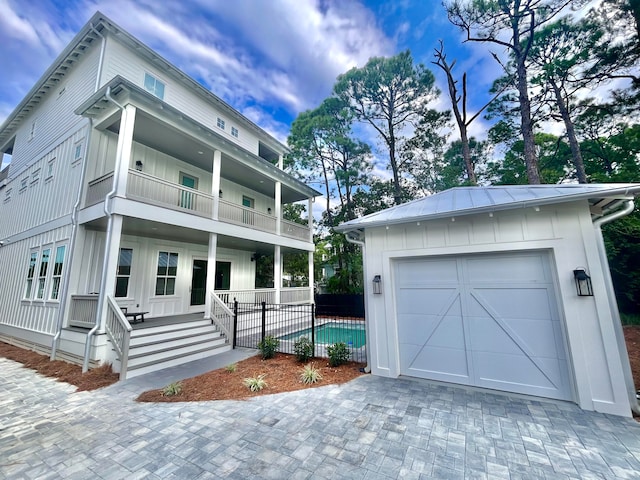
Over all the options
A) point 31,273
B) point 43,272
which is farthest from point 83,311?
point 31,273

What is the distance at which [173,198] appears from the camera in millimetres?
8148

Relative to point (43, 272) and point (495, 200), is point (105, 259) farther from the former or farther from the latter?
point (495, 200)

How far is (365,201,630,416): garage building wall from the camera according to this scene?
3654mm

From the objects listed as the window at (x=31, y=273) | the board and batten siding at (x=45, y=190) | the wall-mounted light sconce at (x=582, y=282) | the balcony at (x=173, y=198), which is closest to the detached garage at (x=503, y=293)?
the wall-mounted light sconce at (x=582, y=282)

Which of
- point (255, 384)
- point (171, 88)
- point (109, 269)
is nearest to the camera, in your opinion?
point (255, 384)

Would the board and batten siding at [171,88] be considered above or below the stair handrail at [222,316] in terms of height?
above

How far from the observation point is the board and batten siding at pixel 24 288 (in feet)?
25.6

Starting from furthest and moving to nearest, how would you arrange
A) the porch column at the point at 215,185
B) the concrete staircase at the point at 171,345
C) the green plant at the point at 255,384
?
the porch column at the point at 215,185, the concrete staircase at the point at 171,345, the green plant at the point at 255,384

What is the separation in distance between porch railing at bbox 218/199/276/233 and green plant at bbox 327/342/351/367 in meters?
6.00

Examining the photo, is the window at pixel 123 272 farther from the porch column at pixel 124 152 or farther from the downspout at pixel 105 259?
the porch column at pixel 124 152

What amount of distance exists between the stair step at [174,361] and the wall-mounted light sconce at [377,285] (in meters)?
4.85

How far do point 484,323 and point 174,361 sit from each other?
6872mm

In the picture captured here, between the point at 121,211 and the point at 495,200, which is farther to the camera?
the point at 121,211

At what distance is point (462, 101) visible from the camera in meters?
14.9
